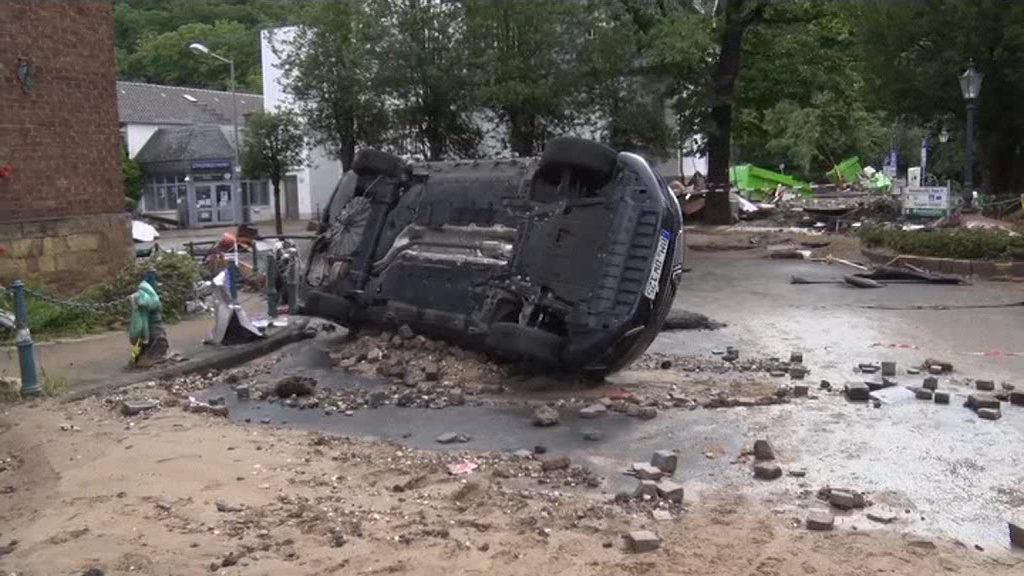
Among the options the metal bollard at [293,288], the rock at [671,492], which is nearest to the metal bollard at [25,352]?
the metal bollard at [293,288]

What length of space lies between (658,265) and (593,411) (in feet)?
4.74

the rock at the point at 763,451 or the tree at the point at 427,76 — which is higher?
the tree at the point at 427,76

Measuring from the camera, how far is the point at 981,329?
12.6 meters

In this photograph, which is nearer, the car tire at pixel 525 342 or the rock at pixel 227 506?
the rock at pixel 227 506

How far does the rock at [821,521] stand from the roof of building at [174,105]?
176 ft

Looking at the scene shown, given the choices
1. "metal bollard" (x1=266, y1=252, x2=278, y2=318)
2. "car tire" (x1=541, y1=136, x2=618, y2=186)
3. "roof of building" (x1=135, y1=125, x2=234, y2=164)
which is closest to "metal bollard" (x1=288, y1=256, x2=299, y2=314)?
"metal bollard" (x1=266, y1=252, x2=278, y2=318)

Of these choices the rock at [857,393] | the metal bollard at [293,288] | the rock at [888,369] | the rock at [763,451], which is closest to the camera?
the rock at [763,451]

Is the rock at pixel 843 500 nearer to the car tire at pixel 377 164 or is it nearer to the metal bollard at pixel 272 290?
the car tire at pixel 377 164

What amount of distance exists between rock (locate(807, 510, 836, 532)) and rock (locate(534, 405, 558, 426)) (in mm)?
2855

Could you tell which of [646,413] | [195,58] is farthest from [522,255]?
[195,58]

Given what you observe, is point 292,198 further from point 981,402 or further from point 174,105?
point 981,402

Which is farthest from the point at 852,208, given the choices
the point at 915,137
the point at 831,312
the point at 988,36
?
the point at 915,137

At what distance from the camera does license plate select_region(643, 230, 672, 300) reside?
888cm

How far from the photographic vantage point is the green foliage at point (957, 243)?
18469mm
